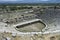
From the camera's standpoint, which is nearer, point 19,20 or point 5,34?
point 5,34

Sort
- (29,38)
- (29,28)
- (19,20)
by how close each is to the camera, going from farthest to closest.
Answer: (19,20), (29,28), (29,38)

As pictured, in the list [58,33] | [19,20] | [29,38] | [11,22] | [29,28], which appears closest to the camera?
[29,38]

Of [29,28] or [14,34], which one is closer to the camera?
[14,34]

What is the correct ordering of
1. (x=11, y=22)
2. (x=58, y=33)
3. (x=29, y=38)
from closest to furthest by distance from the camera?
(x=29, y=38)
(x=58, y=33)
(x=11, y=22)

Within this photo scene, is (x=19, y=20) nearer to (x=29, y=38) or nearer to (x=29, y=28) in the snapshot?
(x=29, y=28)

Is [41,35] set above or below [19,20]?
above

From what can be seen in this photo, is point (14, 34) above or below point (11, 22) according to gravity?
above

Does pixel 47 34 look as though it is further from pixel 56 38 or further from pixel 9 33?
pixel 9 33

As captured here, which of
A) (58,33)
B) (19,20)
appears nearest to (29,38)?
(58,33)

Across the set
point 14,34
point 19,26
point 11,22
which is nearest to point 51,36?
point 14,34
